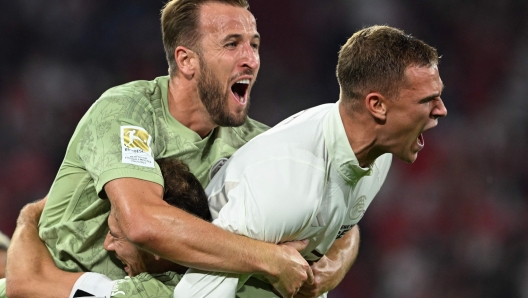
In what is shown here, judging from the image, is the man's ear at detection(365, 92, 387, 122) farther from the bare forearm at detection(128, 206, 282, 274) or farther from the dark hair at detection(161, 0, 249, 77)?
the dark hair at detection(161, 0, 249, 77)

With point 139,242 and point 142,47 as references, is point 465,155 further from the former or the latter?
point 139,242

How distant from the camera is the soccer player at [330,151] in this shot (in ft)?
8.45

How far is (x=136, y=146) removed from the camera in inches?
110

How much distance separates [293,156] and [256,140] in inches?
9.5

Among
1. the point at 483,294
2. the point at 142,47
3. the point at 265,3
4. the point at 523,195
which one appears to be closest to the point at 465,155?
the point at 523,195

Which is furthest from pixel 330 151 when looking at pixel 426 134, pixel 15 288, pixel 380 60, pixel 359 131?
pixel 426 134

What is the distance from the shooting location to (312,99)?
5.91 meters

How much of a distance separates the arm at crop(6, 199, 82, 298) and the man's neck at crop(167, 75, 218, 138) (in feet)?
2.58

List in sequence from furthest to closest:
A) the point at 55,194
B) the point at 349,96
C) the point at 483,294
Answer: the point at 483,294
the point at 55,194
the point at 349,96

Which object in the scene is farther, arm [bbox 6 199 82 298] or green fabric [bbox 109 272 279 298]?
arm [bbox 6 199 82 298]

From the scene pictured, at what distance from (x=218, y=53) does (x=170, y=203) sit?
0.83 meters

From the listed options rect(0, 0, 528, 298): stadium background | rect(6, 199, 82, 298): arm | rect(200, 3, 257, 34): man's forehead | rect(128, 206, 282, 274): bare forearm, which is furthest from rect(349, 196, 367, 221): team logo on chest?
rect(0, 0, 528, 298): stadium background

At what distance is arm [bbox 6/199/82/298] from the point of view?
2986 mm

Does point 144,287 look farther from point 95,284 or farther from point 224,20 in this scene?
point 224,20
